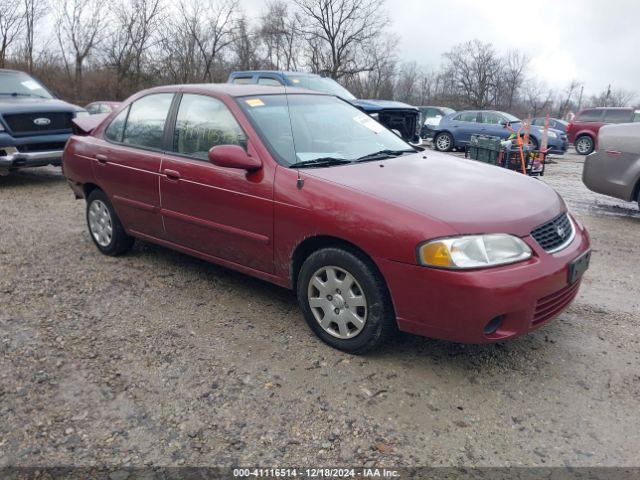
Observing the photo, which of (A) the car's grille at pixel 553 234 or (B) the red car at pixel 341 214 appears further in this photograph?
(A) the car's grille at pixel 553 234

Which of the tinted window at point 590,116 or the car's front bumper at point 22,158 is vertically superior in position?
the tinted window at point 590,116

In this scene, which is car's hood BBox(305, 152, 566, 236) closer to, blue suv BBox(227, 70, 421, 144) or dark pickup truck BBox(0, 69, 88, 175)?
dark pickup truck BBox(0, 69, 88, 175)

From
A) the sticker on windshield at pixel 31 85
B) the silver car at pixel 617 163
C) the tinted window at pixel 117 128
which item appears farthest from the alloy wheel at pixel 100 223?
the silver car at pixel 617 163

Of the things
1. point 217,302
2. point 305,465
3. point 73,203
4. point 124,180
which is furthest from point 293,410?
point 73,203

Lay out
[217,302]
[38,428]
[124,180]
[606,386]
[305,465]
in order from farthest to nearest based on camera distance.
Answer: [124,180], [217,302], [606,386], [38,428], [305,465]

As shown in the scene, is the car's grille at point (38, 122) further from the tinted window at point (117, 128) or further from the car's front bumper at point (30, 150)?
the tinted window at point (117, 128)

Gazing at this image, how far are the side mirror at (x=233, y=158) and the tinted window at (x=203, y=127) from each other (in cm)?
21

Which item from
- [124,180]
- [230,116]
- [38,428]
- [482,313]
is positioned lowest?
[38,428]

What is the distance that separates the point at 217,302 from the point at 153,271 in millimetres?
961

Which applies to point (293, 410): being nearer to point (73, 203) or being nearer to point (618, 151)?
point (73, 203)

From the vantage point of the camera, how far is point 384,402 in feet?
9.02

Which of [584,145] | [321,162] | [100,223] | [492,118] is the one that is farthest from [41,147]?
[584,145]

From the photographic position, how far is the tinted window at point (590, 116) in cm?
1816

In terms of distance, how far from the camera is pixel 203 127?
154 inches
